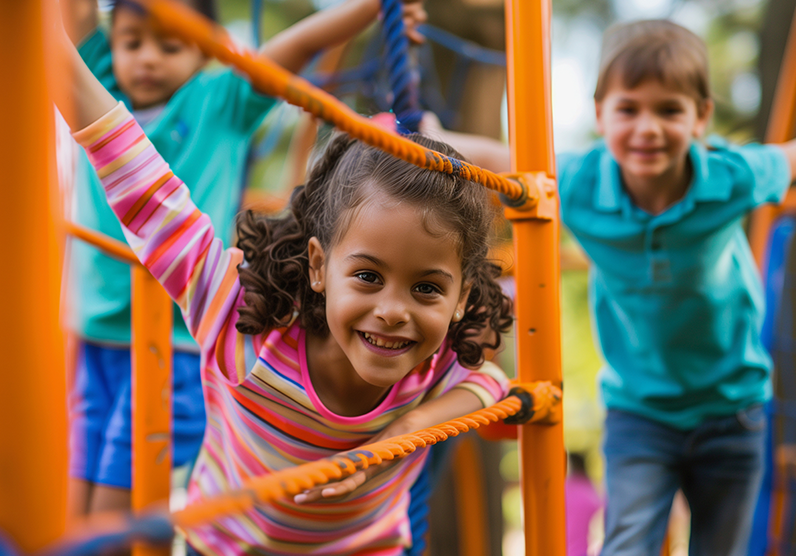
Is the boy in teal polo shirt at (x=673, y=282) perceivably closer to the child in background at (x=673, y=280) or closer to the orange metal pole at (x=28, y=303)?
the child in background at (x=673, y=280)

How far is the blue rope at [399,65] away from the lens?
111cm

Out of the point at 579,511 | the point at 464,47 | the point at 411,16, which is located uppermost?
the point at 464,47

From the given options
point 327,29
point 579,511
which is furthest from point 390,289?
point 579,511

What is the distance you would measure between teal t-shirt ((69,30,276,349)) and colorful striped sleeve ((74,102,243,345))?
0.53m

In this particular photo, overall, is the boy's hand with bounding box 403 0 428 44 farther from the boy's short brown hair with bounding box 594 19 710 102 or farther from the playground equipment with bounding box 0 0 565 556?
the playground equipment with bounding box 0 0 565 556

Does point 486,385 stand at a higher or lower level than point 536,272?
lower

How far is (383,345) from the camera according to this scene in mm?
691

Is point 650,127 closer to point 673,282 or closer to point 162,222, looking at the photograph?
point 673,282

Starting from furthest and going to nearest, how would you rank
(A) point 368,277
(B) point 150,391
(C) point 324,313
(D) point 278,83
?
(B) point 150,391 → (C) point 324,313 → (A) point 368,277 → (D) point 278,83

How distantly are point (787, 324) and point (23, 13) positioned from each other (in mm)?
2106

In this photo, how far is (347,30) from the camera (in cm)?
124

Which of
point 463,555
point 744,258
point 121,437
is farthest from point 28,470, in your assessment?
point 463,555

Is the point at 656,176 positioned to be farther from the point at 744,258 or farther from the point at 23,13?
the point at 23,13

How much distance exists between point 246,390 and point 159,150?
664 mm
